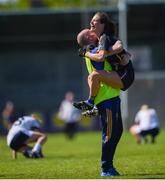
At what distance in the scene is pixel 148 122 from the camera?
1106 inches

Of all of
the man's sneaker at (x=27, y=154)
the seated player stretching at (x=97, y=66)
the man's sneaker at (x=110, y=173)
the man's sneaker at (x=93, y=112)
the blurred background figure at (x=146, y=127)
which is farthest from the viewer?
the blurred background figure at (x=146, y=127)

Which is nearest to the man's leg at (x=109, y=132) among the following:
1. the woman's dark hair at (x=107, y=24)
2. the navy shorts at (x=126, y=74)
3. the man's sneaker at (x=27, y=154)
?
the navy shorts at (x=126, y=74)

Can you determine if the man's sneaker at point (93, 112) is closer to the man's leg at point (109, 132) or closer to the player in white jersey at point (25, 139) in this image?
the man's leg at point (109, 132)

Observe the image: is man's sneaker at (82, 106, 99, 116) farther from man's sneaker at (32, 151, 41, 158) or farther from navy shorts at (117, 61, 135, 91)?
man's sneaker at (32, 151, 41, 158)

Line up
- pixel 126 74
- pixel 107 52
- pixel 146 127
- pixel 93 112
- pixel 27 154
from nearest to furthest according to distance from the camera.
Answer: pixel 107 52
pixel 126 74
pixel 93 112
pixel 27 154
pixel 146 127

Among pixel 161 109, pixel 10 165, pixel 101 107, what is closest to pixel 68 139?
pixel 161 109

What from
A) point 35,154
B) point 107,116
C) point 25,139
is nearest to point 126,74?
point 107,116

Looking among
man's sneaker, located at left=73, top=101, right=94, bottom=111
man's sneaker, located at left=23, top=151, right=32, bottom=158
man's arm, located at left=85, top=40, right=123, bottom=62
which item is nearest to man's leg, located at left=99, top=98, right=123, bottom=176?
man's sneaker, located at left=73, top=101, right=94, bottom=111

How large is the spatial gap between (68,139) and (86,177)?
2435 centimetres

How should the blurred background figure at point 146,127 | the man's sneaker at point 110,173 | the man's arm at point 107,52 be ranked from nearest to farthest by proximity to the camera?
the man's arm at point 107,52 → the man's sneaker at point 110,173 → the blurred background figure at point 146,127

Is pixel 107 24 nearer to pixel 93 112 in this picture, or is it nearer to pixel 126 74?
pixel 126 74

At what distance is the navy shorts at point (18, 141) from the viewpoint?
811 inches

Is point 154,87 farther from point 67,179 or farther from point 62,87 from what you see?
point 67,179

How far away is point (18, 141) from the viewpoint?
20672mm
